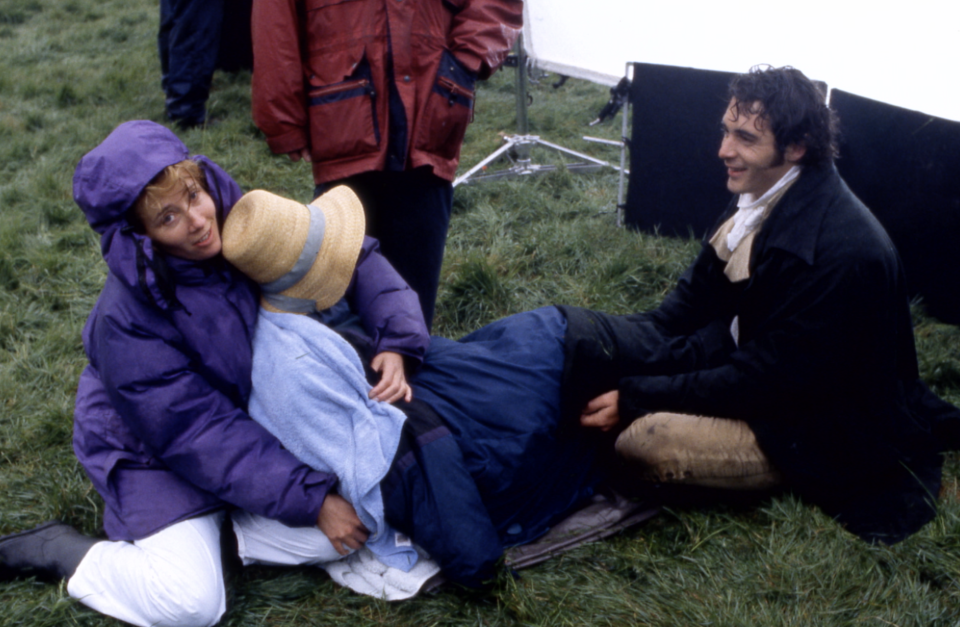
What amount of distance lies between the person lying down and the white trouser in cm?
4

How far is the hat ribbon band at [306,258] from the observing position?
2.27 meters

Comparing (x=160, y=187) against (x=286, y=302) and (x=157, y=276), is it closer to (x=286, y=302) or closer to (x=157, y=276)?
(x=157, y=276)

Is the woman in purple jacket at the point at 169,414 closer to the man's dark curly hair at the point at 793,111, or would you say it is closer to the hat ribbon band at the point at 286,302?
the hat ribbon band at the point at 286,302

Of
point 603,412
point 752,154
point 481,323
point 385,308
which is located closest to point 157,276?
point 385,308

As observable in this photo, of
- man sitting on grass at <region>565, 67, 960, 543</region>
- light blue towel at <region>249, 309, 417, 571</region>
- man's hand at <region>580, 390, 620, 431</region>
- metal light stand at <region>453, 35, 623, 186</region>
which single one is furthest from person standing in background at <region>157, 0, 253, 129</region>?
man's hand at <region>580, 390, 620, 431</region>

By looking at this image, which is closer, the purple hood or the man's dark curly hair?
the purple hood

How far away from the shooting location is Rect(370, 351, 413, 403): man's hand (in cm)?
232

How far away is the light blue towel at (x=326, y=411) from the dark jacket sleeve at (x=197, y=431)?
58 mm

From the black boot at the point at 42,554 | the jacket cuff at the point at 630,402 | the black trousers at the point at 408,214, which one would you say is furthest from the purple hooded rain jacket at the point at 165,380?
the jacket cuff at the point at 630,402

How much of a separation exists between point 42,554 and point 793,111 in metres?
2.58

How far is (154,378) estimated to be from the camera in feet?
6.93

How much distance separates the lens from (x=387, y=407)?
2.28 meters

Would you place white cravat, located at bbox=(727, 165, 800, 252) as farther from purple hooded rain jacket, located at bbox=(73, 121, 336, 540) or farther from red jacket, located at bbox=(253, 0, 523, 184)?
purple hooded rain jacket, located at bbox=(73, 121, 336, 540)

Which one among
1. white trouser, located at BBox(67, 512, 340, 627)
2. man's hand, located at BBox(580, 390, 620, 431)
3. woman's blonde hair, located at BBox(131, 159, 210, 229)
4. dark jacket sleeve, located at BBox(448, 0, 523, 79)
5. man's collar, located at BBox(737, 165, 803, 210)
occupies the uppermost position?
dark jacket sleeve, located at BBox(448, 0, 523, 79)
